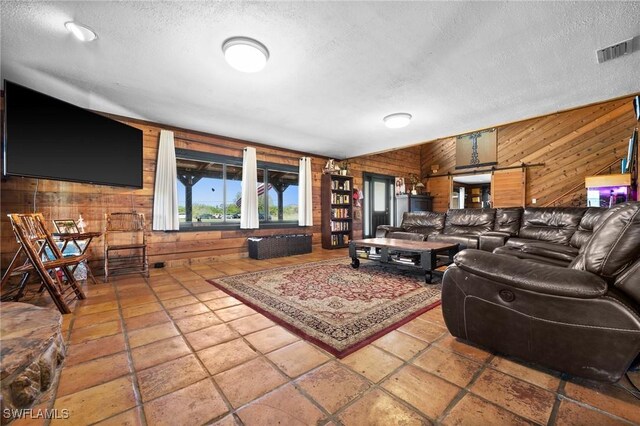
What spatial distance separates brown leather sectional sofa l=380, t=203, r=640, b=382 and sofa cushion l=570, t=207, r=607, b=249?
2.37 meters

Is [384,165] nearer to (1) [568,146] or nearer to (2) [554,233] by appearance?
(1) [568,146]

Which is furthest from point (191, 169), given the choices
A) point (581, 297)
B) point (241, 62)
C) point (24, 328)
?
point (581, 297)

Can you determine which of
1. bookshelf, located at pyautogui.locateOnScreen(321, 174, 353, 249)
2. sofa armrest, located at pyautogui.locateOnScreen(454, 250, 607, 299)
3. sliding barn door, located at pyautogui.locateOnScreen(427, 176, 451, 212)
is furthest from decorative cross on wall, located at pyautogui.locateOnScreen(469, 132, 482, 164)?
sofa armrest, located at pyautogui.locateOnScreen(454, 250, 607, 299)

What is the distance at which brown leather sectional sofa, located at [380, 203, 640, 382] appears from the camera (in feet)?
3.67

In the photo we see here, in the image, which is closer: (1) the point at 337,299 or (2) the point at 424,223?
(1) the point at 337,299

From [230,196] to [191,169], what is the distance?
2.60ft

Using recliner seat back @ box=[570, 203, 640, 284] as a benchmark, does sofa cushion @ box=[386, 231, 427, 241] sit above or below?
below

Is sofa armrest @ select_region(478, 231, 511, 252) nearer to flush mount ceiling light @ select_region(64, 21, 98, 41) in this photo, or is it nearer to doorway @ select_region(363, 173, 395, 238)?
doorway @ select_region(363, 173, 395, 238)

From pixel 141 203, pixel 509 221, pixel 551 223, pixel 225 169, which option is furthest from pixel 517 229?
pixel 141 203

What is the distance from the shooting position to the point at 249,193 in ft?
15.5

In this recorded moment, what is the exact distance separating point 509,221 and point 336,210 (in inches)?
130

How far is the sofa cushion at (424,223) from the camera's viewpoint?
508 cm

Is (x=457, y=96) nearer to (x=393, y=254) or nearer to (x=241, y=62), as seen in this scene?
(x=393, y=254)

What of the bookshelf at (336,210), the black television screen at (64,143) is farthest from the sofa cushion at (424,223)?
the black television screen at (64,143)
